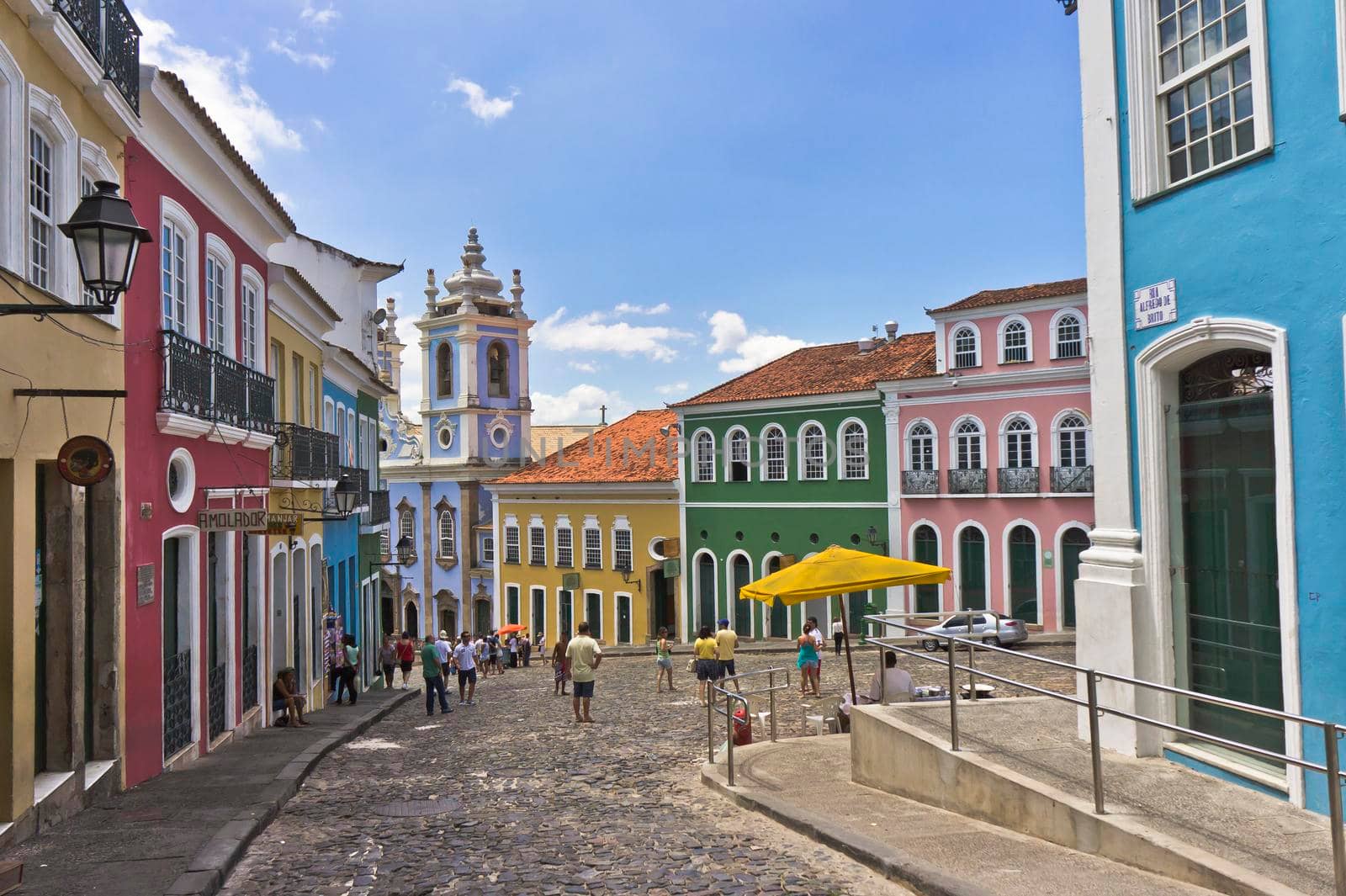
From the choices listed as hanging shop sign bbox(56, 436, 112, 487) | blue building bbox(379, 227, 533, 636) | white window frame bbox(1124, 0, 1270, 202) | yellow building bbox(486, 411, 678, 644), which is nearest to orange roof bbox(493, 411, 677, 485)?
yellow building bbox(486, 411, 678, 644)

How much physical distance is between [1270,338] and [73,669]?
8.66 meters

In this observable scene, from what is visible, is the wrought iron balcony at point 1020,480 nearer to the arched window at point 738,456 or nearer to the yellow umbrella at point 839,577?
the arched window at point 738,456

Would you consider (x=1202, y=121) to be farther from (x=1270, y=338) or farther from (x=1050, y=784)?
(x=1050, y=784)

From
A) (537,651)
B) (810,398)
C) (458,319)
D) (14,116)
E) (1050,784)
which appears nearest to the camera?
(1050,784)

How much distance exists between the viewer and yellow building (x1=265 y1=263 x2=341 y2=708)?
15.2m

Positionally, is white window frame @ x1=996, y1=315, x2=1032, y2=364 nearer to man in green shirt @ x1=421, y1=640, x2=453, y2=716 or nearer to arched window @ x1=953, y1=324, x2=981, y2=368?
arched window @ x1=953, y1=324, x2=981, y2=368

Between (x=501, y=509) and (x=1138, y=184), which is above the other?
(x=1138, y=184)

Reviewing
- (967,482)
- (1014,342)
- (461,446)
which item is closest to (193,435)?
(967,482)

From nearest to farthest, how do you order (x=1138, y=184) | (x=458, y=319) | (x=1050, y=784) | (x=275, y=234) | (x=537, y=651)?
1. (x=1050, y=784)
2. (x=1138, y=184)
3. (x=275, y=234)
4. (x=537, y=651)
5. (x=458, y=319)

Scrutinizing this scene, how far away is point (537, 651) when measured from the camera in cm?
3972

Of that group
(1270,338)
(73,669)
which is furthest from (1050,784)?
(73,669)

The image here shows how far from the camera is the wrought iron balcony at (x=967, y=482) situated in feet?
91.7

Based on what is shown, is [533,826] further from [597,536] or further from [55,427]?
[597,536]

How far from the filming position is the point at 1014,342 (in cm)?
2755
